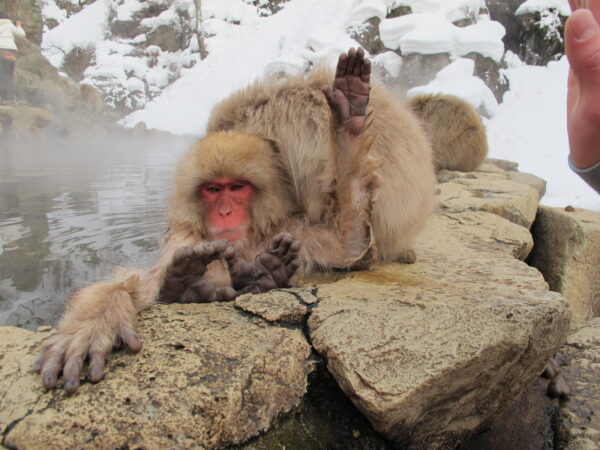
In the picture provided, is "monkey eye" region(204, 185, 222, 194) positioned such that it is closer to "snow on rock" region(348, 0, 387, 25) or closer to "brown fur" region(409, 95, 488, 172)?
"brown fur" region(409, 95, 488, 172)

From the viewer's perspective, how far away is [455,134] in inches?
207

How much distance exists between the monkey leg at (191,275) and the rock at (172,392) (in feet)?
0.83

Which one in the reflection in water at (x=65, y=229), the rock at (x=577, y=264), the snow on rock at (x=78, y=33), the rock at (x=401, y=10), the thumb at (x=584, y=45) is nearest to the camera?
the thumb at (x=584, y=45)

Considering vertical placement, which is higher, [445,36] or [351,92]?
[445,36]

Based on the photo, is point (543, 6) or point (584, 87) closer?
point (584, 87)

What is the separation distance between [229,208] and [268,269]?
0.98 feet

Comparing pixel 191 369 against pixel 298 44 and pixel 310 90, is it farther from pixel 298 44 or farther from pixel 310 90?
pixel 298 44

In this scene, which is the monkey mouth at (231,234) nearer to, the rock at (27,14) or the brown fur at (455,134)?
the brown fur at (455,134)

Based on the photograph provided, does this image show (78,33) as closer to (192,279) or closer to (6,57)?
(6,57)

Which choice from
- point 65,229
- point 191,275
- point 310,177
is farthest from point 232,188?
point 65,229

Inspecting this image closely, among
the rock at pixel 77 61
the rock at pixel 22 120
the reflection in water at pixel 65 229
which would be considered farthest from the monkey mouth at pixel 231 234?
the rock at pixel 77 61

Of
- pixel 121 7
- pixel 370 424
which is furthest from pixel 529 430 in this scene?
pixel 121 7

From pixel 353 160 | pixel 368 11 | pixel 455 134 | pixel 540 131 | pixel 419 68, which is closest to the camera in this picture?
pixel 353 160

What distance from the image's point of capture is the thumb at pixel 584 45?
0.64m
